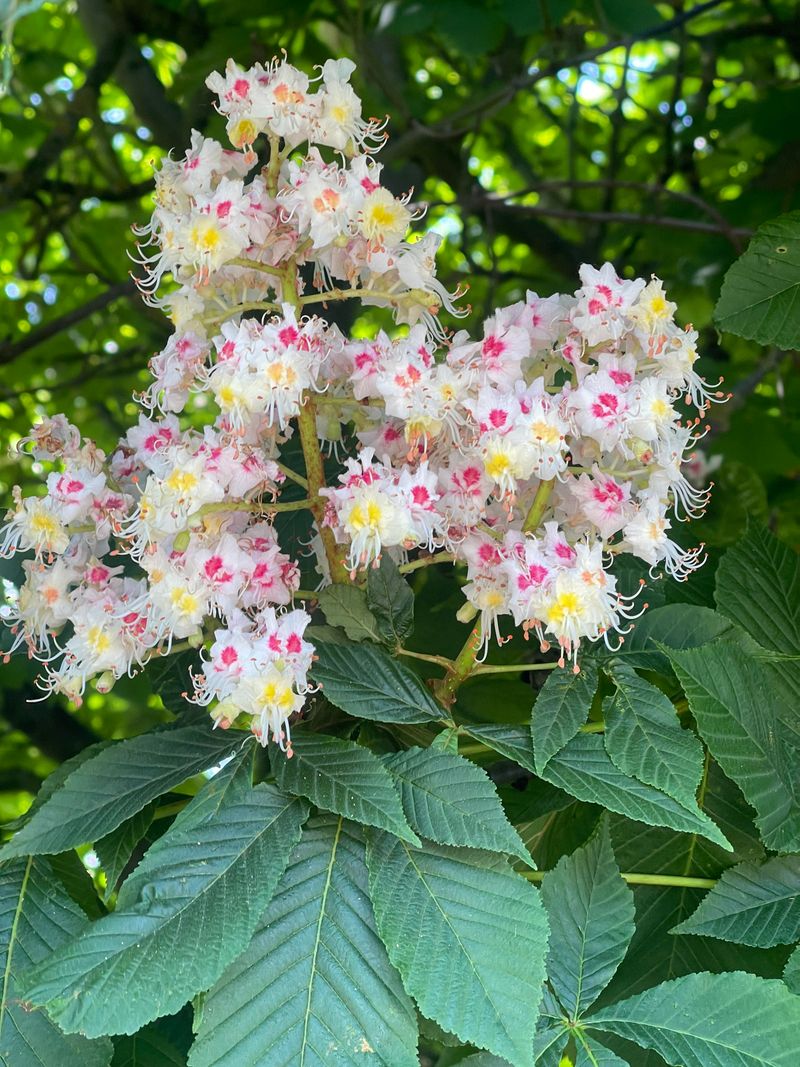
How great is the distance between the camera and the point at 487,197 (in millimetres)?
2605

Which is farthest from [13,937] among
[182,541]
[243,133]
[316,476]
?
[243,133]

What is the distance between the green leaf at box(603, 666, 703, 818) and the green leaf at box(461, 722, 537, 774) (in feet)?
0.21

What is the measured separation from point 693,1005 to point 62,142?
2.47m

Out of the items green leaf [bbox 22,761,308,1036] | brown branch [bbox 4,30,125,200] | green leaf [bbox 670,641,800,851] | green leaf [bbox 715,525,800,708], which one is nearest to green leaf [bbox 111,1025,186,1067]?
green leaf [bbox 22,761,308,1036]

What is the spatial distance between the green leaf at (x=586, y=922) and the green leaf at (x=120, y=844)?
1.14 feet

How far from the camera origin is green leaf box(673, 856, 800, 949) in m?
0.95

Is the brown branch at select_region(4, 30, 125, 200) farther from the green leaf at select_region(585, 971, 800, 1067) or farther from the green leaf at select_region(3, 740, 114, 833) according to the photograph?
the green leaf at select_region(585, 971, 800, 1067)

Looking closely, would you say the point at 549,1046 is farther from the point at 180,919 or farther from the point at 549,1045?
the point at 180,919

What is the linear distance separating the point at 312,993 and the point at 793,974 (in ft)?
1.21

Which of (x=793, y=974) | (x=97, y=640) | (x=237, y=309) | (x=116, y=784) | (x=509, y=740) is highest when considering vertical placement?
(x=237, y=309)

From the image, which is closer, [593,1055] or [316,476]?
[593,1055]

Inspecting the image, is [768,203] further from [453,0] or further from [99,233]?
[99,233]

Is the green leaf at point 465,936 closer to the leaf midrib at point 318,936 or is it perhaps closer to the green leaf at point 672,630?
the leaf midrib at point 318,936

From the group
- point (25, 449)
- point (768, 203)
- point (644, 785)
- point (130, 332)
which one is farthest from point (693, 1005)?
point (130, 332)
